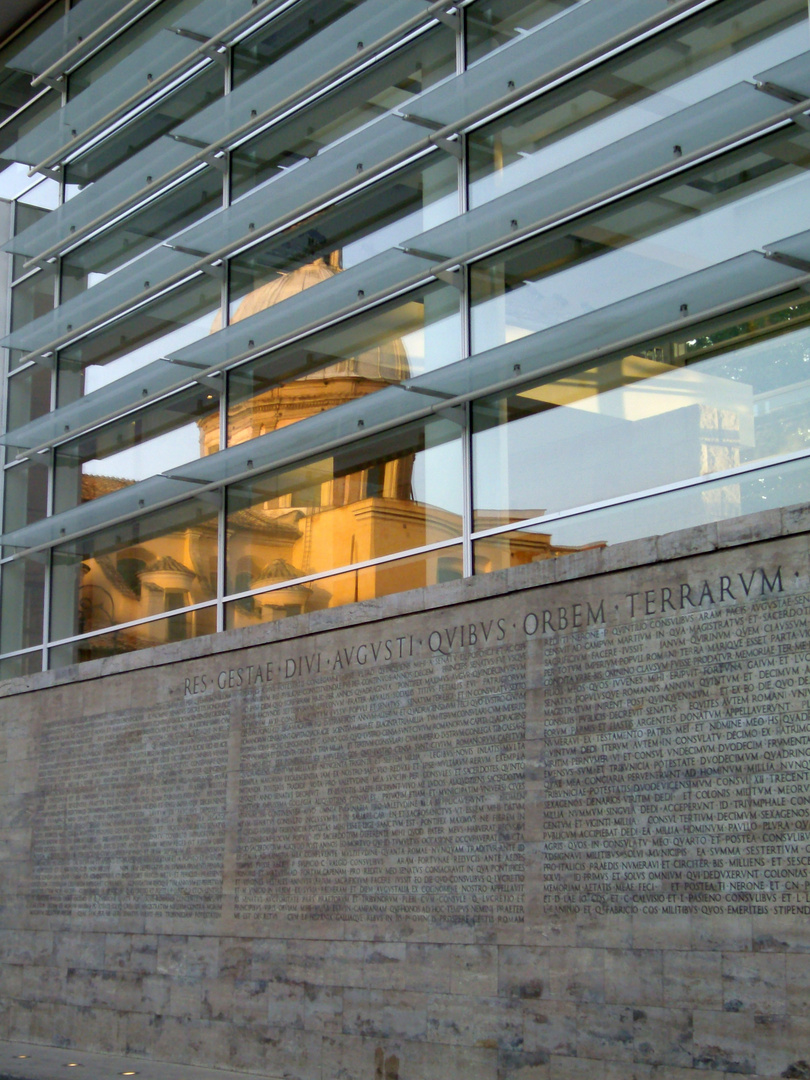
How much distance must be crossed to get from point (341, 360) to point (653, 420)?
17.3 ft

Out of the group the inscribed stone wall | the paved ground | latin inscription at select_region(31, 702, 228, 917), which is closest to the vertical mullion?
the inscribed stone wall

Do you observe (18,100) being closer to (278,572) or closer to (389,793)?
(278,572)

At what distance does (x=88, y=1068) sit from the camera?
16.0 metres

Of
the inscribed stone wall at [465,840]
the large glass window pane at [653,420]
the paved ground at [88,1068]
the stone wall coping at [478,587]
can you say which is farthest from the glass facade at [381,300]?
the paved ground at [88,1068]

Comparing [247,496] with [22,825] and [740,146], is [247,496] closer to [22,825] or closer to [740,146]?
[22,825]

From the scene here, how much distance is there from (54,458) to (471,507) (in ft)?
30.8

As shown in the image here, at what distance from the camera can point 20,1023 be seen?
1909 centimetres

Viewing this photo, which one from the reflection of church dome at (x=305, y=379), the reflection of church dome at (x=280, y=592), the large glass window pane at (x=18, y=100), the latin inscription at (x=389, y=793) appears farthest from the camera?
the large glass window pane at (x=18, y=100)

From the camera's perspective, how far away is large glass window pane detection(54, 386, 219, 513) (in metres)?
19.9

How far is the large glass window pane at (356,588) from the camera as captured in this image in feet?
51.4

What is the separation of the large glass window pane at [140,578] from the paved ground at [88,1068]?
18.1ft

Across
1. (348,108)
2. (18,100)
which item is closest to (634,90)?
(348,108)

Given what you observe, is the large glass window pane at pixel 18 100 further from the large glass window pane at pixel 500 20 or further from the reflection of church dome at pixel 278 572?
the reflection of church dome at pixel 278 572

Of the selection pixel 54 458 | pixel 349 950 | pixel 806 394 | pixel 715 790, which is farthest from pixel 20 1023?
pixel 806 394
